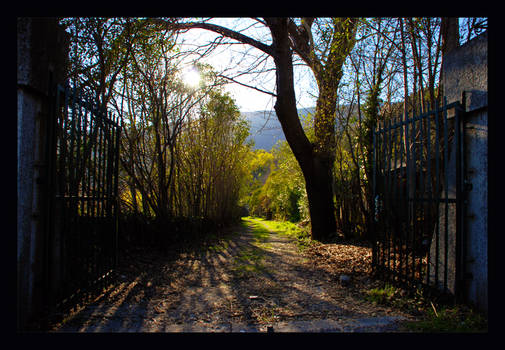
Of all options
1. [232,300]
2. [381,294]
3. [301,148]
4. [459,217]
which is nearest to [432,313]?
[381,294]

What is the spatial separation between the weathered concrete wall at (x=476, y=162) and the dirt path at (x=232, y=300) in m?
0.83

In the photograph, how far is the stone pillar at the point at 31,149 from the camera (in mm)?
2756

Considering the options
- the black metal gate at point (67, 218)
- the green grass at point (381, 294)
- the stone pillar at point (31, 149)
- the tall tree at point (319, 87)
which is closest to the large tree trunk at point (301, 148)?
the tall tree at point (319, 87)

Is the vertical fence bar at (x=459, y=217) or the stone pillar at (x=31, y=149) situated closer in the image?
the stone pillar at (x=31, y=149)

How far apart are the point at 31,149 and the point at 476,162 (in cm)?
447

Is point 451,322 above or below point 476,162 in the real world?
below

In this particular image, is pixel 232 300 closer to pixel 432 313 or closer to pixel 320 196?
pixel 432 313

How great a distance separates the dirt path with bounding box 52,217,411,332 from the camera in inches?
121

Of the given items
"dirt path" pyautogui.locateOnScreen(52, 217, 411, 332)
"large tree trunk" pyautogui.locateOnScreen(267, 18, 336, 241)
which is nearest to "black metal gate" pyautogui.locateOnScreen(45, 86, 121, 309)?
"dirt path" pyautogui.locateOnScreen(52, 217, 411, 332)

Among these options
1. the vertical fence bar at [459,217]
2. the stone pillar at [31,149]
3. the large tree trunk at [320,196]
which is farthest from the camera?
the large tree trunk at [320,196]

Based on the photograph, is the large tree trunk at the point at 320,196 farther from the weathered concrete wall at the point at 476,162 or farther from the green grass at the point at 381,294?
the weathered concrete wall at the point at 476,162

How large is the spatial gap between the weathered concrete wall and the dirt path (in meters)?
0.83

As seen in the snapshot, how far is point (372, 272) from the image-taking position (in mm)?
4637

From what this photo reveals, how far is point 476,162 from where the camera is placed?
126 inches
